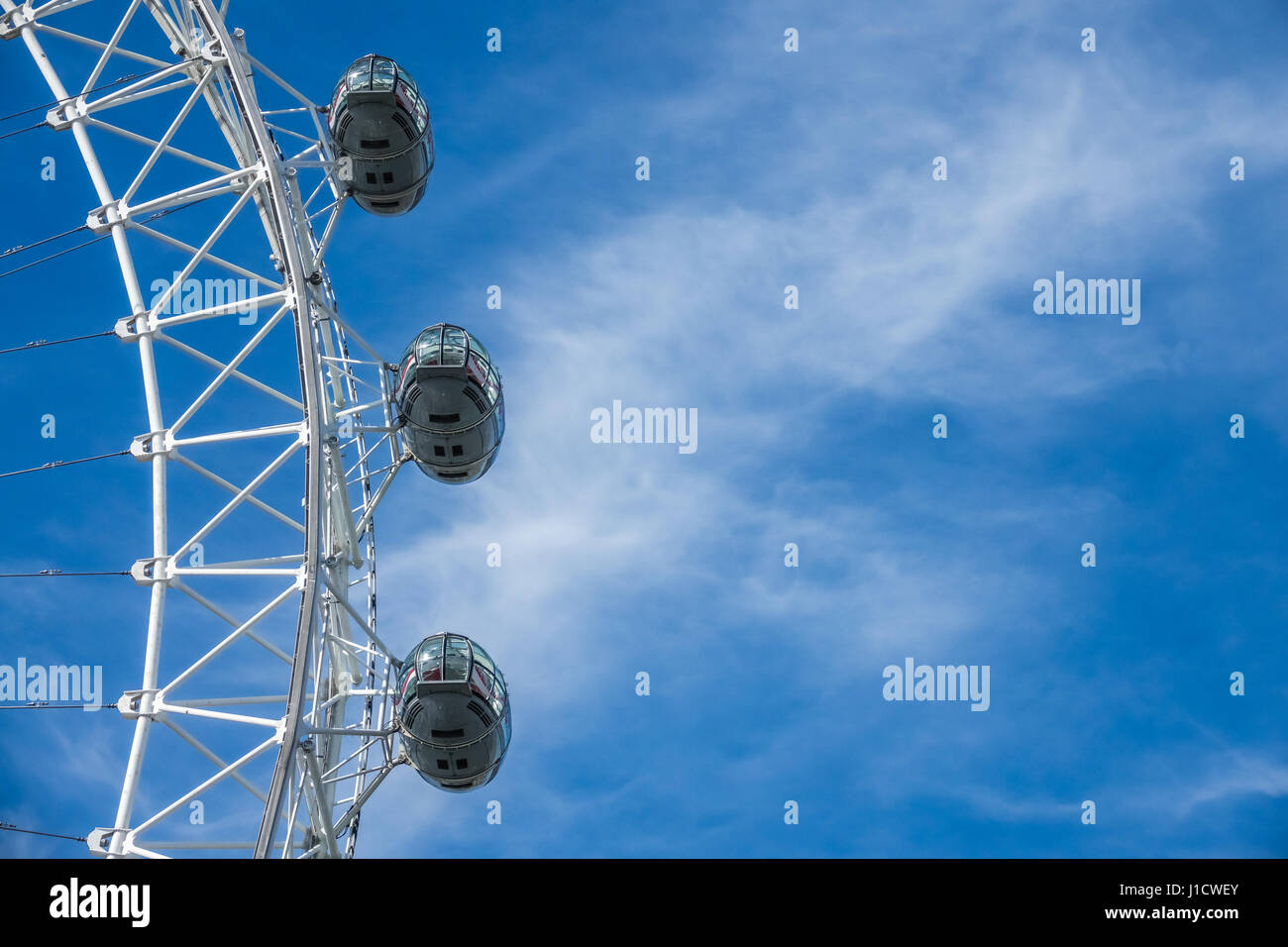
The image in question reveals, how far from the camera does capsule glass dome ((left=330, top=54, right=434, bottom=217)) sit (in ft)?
82.9

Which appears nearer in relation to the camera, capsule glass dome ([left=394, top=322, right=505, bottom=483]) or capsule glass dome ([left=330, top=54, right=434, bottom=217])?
capsule glass dome ([left=394, top=322, right=505, bottom=483])

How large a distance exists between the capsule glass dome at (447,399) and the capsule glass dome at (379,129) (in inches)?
140

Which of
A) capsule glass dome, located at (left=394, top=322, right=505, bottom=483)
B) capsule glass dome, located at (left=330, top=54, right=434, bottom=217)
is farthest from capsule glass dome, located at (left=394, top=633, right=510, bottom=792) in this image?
capsule glass dome, located at (left=330, top=54, right=434, bottom=217)

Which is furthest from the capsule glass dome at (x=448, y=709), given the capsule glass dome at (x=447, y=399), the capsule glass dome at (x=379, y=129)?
the capsule glass dome at (x=379, y=129)

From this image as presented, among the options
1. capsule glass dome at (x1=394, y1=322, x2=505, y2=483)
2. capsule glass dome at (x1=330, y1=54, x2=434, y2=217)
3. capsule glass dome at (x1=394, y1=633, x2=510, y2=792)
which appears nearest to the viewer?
capsule glass dome at (x1=394, y1=633, x2=510, y2=792)

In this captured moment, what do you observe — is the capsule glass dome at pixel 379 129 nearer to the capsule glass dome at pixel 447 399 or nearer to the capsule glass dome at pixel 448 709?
the capsule glass dome at pixel 447 399

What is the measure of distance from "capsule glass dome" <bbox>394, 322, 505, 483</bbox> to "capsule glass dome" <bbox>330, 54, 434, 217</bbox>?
3547mm

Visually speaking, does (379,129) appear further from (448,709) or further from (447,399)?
(448,709)

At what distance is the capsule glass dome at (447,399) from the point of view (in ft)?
78.6

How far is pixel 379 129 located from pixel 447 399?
5.44 meters

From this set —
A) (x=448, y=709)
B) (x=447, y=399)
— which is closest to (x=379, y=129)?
(x=447, y=399)

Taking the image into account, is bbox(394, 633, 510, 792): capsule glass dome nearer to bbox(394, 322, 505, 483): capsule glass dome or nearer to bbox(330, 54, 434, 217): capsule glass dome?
bbox(394, 322, 505, 483): capsule glass dome
